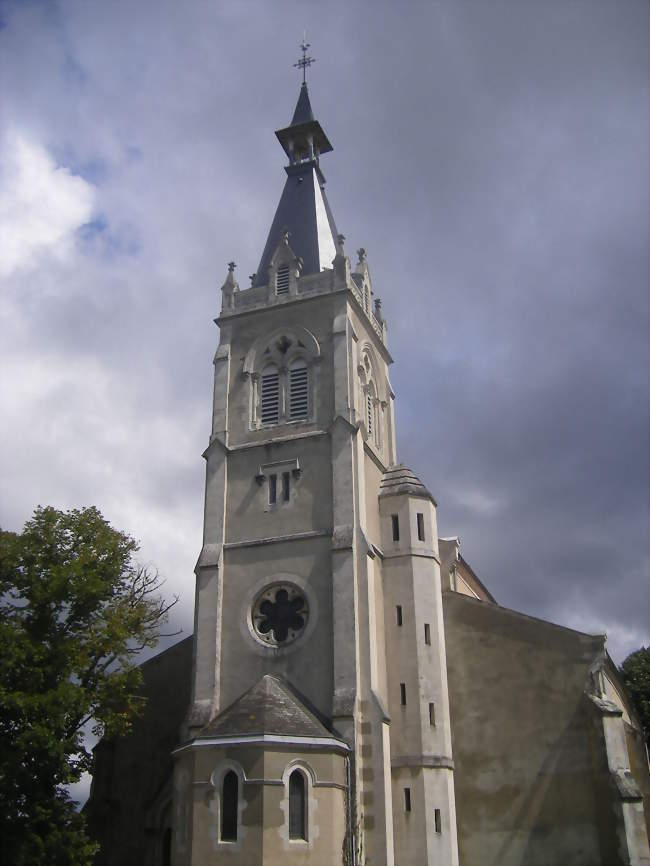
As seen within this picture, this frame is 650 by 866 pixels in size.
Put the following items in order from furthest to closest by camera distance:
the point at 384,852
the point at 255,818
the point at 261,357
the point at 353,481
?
the point at 261,357
the point at 353,481
the point at 384,852
the point at 255,818

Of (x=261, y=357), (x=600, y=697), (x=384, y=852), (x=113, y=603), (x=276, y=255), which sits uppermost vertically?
(x=276, y=255)

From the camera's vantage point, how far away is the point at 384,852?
2652cm

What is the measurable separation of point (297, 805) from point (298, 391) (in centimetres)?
1601

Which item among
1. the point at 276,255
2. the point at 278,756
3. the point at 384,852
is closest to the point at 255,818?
the point at 278,756

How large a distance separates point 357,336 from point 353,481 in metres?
7.63

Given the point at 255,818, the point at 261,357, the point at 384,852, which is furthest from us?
the point at 261,357

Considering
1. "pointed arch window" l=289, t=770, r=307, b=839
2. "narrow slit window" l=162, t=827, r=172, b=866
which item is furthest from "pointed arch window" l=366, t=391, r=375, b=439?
"narrow slit window" l=162, t=827, r=172, b=866

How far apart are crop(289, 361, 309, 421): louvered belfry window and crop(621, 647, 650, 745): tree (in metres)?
22.1

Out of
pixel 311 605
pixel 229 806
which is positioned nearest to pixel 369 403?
pixel 311 605

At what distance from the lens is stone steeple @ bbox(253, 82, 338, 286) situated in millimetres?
39156

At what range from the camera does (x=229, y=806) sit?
83.0ft

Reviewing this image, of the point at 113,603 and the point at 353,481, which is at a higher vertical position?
the point at 353,481

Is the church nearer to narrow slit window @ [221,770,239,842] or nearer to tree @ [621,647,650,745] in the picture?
narrow slit window @ [221,770,239,842]

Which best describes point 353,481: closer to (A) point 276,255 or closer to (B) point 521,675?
(B) point 521,675
